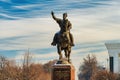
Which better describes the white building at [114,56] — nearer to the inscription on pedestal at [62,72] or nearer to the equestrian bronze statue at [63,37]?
the equestrian bronze statue at [63,37]

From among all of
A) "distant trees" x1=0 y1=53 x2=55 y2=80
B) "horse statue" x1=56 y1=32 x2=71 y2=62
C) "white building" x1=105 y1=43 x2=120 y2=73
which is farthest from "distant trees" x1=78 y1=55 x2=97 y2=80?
"horse statue" x1=56 y1=32 x2=71 y2=62

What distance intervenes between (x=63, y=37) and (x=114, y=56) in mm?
74787

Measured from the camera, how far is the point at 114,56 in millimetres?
110625

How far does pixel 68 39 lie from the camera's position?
120ft

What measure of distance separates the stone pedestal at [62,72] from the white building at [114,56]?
73.9m

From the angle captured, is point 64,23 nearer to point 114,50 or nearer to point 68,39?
point 68,39

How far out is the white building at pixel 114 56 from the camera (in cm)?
10994

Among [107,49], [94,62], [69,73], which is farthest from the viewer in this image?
[94,62]

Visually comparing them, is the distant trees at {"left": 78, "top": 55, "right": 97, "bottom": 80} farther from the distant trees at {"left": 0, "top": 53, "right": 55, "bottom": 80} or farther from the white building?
the distant trees at {"left": 0, "top": 53, "right": 55, "bottom": 80}

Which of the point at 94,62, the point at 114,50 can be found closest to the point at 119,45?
the point at 114,50

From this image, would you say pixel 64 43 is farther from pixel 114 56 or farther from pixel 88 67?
pixel 88 67

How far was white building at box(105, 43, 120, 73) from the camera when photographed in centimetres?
10994

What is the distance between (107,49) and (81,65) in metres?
19.6

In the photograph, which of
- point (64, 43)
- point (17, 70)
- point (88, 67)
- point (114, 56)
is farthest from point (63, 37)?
point (88, 67)
